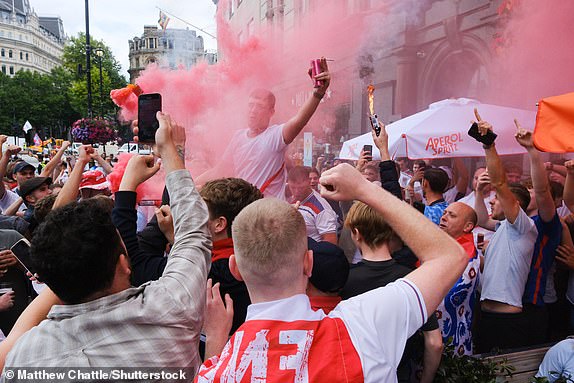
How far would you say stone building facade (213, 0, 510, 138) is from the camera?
8.05 m

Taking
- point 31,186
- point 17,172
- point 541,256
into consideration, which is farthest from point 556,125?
point 17,172

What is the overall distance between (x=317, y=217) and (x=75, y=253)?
296 cm

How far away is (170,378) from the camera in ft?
4.39

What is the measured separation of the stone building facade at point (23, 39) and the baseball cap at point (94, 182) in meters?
95.7

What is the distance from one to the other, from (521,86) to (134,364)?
8088 mm

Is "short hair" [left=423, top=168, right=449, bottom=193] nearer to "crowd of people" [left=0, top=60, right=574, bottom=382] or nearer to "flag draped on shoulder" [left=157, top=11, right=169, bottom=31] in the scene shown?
"crowd of people" [left=0, top=60, right=574, bottom=382]

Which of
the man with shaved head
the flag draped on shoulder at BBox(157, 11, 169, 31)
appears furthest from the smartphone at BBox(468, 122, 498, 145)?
the flag draped on shoulder at BBox(157, 11, 169, 31)

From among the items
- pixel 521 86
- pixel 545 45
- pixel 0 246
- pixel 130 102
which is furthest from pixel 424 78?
pixel 0 246

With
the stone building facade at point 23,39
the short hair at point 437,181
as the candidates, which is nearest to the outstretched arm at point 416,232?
the short hair at point 437,181

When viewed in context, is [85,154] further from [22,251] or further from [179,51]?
[179,51]

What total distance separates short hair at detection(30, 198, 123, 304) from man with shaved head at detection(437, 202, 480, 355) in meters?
2.21

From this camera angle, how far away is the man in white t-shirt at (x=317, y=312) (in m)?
1.20

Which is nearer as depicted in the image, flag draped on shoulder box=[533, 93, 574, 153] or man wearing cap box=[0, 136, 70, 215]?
flag draped on shoulder box=[533, 93, 574, 153]

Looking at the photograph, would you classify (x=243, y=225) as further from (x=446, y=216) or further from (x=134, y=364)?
(x=446, y=216)
